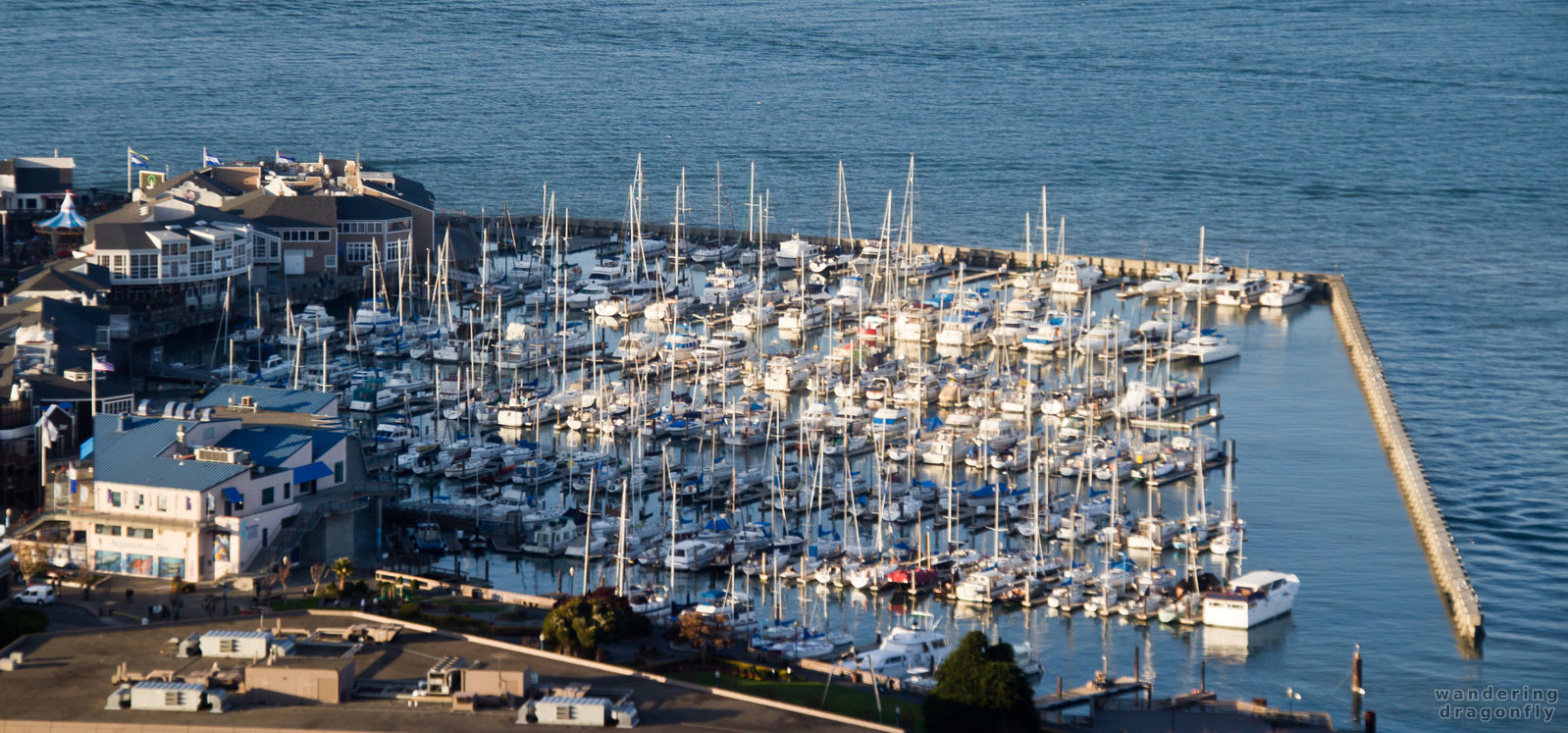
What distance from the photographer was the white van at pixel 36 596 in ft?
153

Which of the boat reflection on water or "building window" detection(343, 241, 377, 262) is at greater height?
"building window" detection(343, 241, 377, 262)

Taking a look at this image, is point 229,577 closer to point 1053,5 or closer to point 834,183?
point 834,183

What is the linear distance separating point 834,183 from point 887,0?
229ft

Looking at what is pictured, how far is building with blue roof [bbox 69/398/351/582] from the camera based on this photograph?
50188mm

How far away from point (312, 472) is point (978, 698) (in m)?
20.1

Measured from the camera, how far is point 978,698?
40688 millimetres

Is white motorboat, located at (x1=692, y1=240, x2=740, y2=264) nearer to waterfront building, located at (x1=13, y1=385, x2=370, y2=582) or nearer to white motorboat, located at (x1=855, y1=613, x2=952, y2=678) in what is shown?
waterfront building, located at (x1=13, y1=385, x2=370, y2=582)

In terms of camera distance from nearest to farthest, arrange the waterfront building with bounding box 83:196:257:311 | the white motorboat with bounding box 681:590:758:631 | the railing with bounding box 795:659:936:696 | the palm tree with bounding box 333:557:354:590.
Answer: the railing with bounding box 795:659:936:696 → the palm tree with bounding box 333:557:354:590 → the white motorboat with bounding box 681:590:758:631 → the waterfront building with bounding box 83:196:257:311

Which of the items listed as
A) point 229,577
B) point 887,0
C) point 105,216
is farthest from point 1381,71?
point 229,577

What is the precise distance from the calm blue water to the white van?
74.0 feet

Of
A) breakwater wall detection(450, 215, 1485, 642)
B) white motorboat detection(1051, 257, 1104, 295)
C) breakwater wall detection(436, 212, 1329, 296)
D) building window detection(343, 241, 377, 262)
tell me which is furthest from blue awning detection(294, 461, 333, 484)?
breakwater wall detection(436, 212, 1329, 296)

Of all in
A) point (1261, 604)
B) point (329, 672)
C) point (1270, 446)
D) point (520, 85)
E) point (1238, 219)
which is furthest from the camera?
point (520, 85)

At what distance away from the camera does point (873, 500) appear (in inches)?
2387

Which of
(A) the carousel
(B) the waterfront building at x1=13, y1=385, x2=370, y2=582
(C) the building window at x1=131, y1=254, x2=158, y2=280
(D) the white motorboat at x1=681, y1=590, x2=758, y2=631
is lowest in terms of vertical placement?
(D) the white motorboat at x1=681, y1=590, x2=758, y2=631
